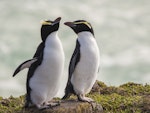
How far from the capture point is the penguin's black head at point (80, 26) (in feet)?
38.4

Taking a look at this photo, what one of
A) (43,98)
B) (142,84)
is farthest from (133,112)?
(142,84)

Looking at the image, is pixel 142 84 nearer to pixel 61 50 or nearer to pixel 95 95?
pixel 95 95

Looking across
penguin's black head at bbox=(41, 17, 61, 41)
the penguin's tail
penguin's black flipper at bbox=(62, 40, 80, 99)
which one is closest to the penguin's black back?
penguin's black head at bbox=(41, 17, 61, 41)

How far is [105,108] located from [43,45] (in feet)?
8.02

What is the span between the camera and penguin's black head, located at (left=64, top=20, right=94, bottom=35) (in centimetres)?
1171

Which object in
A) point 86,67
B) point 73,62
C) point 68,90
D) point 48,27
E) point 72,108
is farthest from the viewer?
point 68,90

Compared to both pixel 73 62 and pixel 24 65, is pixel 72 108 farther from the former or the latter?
pixel 24 65

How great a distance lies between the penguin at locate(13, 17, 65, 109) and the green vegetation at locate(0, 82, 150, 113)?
0.35m

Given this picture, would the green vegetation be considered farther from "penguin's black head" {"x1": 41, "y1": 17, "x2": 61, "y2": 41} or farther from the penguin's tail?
"penguin's black head" {"x1": 41, "y1": 17, "x2": 61, "y2": 41}

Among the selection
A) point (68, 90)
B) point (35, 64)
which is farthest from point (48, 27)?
point (68, 90)

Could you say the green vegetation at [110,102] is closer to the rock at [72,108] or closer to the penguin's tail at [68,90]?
the rock at [72,108]

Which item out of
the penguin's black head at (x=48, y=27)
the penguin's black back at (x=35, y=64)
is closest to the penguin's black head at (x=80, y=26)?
the penguin's black head at (x=48, y=27)

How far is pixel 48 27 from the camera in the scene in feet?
36.0

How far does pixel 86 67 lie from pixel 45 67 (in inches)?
41.1
